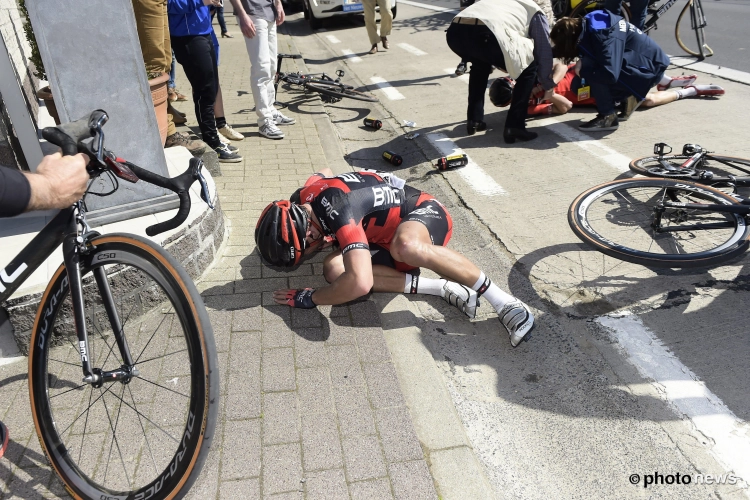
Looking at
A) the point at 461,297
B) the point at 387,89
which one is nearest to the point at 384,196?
the point at 461,297

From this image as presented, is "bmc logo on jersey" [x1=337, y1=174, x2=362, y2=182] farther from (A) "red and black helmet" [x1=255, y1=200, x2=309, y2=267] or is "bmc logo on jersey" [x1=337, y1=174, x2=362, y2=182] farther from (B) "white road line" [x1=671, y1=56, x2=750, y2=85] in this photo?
(B) "white road line" [x1=671, y1=56, x2=750, y2=85]

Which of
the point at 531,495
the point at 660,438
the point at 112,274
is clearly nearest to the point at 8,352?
the point at 112,274

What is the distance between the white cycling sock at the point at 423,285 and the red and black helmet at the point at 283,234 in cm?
76

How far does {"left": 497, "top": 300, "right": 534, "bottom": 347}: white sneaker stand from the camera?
3303mm

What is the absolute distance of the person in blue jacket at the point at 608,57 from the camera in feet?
Result: 20.4

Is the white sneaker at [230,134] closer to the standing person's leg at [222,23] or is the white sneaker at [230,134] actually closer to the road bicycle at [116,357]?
the road bicycle at [116,357]

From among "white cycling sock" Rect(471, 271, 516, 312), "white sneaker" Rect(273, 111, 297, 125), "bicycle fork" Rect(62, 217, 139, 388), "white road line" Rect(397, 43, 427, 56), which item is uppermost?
"bicycle fork" Rect(62, 217, 139, 388)

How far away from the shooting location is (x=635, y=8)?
8.66m

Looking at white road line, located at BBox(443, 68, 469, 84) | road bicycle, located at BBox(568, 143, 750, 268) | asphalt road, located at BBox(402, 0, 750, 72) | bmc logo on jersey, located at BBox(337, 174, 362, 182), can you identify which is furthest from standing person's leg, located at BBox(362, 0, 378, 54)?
bmc logo on jersey, located at BBox(337, 174, 362, 182)

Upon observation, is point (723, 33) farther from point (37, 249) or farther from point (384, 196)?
point (37, 249)

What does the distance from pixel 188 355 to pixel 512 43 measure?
4.98 metres

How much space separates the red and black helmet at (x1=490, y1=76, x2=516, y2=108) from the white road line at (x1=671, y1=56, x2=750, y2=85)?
3.46m

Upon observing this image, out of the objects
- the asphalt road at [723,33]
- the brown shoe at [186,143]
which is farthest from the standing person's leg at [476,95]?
the asphalt road at [723,33]

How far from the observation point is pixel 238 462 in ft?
8.11
